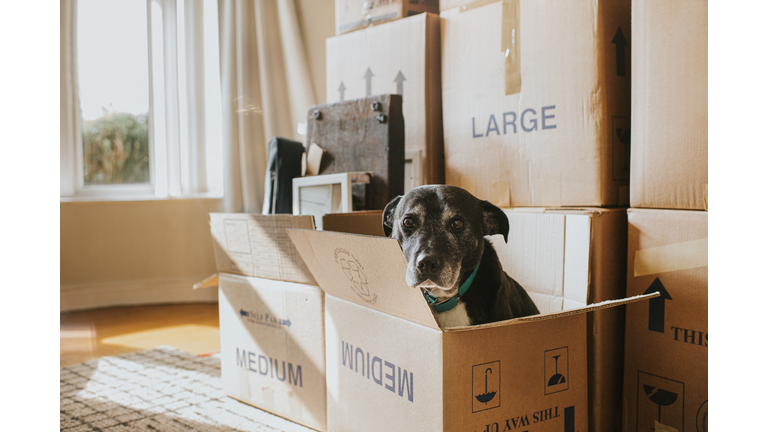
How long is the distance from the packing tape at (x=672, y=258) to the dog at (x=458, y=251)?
0.36 meters

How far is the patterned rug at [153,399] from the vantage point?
1485 mm

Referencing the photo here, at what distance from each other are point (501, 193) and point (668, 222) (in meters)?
0.52

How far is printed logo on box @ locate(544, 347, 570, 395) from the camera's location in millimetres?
987

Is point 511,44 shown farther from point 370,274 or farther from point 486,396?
point 486,396

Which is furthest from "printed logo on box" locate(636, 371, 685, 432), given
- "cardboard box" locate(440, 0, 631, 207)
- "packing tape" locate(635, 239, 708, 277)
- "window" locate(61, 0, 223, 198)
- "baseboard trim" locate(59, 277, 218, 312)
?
"window" locate(61, 0, 223, 198)

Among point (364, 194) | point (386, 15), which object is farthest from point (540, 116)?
point (386, 15)

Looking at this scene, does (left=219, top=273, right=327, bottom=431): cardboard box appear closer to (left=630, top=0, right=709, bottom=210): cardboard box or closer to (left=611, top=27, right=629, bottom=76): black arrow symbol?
(left=630, top=0, right=709, bottom=210): cardboard box

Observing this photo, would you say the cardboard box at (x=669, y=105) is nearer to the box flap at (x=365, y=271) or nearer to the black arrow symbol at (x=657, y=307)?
the black arrow symbol at (x=657, y=307)

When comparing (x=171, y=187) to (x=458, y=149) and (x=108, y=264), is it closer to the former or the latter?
(x=108, y=264)

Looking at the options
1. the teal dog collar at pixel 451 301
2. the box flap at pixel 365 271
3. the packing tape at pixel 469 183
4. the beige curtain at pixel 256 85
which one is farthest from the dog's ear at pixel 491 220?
the beige curtain at pixel 256 85

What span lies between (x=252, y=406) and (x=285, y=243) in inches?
23.9

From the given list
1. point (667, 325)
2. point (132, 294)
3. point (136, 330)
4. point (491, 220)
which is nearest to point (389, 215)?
point (491, 220)

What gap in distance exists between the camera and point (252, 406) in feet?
5.26

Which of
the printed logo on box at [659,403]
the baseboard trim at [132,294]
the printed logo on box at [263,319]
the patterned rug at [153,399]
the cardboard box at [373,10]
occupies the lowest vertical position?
the patterned rug at [153,399]
